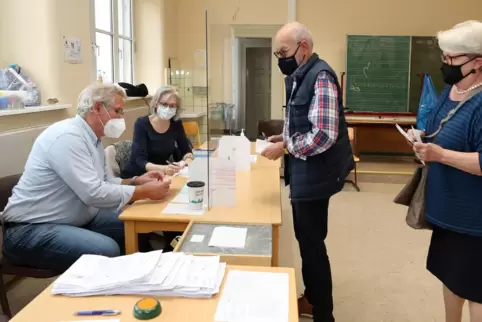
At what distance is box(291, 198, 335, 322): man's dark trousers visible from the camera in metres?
1.98

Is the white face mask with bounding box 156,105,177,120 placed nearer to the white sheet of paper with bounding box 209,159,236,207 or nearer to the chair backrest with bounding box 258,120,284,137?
the white sheet of paper with bounding box 209,159,236,207

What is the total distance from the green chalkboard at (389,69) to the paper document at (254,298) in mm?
5353

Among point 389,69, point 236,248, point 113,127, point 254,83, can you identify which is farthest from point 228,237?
point 254,83

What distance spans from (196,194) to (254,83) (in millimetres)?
6403

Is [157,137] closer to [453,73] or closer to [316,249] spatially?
[316,249]

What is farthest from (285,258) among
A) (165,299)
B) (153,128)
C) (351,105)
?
(351,105)

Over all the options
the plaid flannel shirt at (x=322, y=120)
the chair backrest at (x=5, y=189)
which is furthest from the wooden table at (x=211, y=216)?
the chair backrest at (x=5, y=189)

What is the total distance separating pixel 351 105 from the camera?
6.30 m

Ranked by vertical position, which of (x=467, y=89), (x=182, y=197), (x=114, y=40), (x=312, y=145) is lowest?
(x=182, y=197)

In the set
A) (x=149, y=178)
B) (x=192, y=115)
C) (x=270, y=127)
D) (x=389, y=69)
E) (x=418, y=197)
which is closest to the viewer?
(x=418, y=197)

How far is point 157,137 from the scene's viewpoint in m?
2.97

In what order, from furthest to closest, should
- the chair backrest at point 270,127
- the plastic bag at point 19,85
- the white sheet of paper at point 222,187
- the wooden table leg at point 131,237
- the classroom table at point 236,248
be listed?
the chair backrest at point 270,127 < the plastic bag at point 19,85 < the white sheet of paper at point 222,187 < the wooden table leg at point 131,237 < the classroom table at point 236,248

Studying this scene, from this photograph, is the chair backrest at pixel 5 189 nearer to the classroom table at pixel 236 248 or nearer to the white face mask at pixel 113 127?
the white face mask at pixel 113 127

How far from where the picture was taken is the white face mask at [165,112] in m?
2.91
